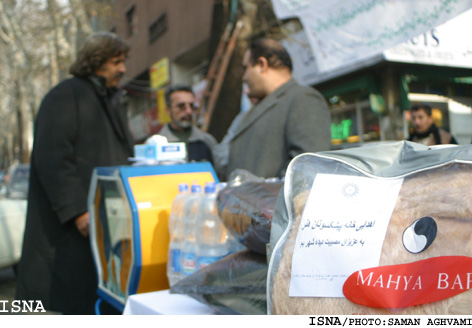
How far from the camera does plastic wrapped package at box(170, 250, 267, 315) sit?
143cm

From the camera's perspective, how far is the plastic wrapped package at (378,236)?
3.12 feet

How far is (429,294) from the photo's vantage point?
Result: 956 millimetres

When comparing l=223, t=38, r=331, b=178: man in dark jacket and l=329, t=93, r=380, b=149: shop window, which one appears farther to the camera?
l=329, t=93, r=380, b=149: shop window

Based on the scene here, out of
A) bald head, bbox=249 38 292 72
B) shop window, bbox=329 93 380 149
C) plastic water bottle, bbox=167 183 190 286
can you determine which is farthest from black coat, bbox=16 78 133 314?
shop window, bbox=329 93 380 149

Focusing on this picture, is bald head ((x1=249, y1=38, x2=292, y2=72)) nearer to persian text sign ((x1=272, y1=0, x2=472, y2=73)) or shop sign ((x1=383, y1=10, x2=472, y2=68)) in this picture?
persian text sign ((x1=272, y1=0, x2=472, y2=73))

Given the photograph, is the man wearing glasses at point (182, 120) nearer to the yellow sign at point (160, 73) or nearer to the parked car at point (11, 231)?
the parked car at point (11, 231)

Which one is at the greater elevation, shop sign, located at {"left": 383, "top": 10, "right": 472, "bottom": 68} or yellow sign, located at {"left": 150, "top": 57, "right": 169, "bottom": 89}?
yellow sign, located at {"left": 150, "top": 57, "right": 169, "bottom": 89}

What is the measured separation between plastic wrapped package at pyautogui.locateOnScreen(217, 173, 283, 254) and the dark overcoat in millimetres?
808

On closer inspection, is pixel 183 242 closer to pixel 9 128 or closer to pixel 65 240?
pixel 65 240

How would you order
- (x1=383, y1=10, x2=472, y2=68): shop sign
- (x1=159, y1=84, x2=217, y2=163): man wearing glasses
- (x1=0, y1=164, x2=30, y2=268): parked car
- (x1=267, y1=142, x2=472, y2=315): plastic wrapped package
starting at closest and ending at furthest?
1. (x1=267, y1=142, x2=472, y2=315): plastic wrapped package
2. (x1=383, y1=10, x2=472, y2=68): shop sign
3. (x1=159, y1=84, x2=217, y2=163): man wearing glasses
4. (x1=0, y1=164, x2=30, y2=268): parked car

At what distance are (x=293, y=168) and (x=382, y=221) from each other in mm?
303

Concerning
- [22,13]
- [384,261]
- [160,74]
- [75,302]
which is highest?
[22,13]

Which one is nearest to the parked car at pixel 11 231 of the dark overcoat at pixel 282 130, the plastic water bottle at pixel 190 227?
the dark overcoat at pixel 282 130
